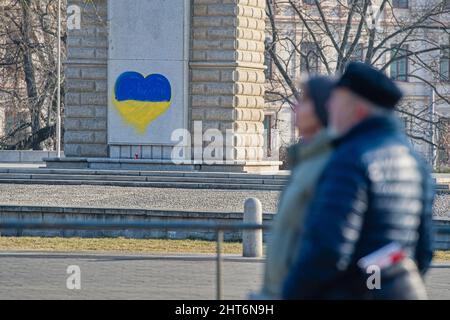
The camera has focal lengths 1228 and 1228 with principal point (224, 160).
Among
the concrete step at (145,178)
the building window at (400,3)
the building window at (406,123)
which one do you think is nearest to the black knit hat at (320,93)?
the concrete step at (145,178)

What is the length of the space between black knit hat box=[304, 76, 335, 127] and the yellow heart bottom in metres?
29.2

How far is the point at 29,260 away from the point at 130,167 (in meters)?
25.1

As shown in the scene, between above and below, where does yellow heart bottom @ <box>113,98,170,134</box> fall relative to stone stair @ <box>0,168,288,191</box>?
above

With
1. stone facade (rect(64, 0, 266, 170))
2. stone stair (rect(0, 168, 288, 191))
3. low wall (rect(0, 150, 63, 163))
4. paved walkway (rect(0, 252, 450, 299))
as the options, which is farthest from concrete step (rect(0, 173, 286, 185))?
paved walkway (rect(0, 252, 450, 299))

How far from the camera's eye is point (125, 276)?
367 inches

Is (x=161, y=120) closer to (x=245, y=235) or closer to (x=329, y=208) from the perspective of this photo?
(x=245, y=235)

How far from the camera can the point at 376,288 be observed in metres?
5.21

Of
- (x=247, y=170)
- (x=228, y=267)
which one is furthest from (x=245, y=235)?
(x=247, y=170)

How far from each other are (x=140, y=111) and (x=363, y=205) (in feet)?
98.3

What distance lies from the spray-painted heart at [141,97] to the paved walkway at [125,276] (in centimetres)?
2460

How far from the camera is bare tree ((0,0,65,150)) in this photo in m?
48.0

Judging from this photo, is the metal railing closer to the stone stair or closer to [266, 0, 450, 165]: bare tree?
the stone stair

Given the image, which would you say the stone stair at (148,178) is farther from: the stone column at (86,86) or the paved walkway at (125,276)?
the paved walkway at (125,276)
